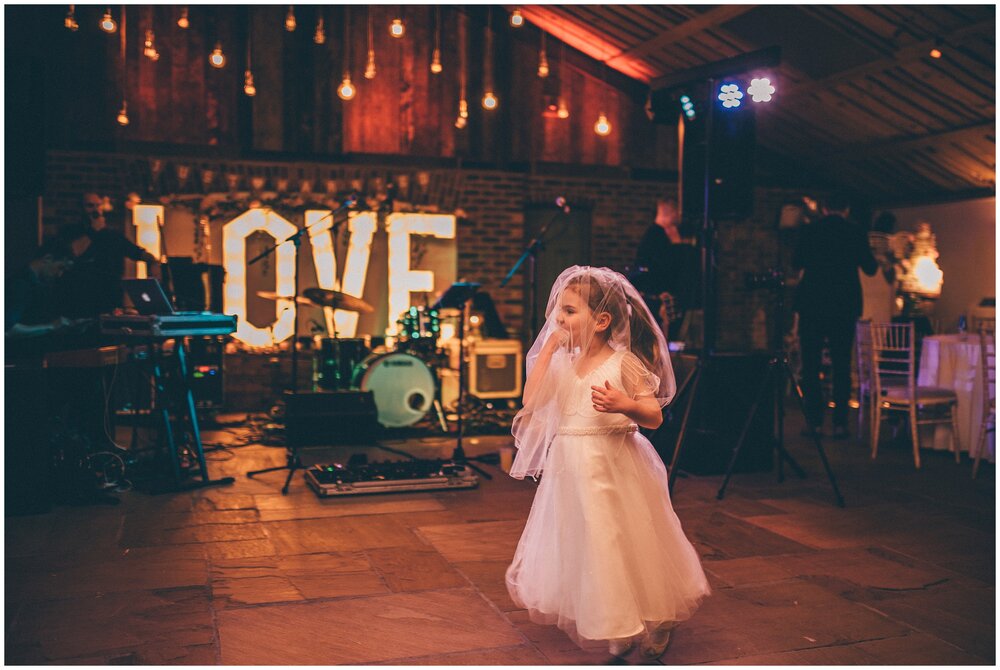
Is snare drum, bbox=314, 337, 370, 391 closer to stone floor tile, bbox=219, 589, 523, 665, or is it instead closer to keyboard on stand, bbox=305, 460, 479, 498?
keyboard on stand, bbox=305, 460, 479, 498

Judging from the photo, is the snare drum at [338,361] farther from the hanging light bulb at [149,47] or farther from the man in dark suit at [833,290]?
the man in dark suit at [833,290]

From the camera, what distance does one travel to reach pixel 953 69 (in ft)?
25.4

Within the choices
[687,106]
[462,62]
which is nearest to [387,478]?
[687,106]

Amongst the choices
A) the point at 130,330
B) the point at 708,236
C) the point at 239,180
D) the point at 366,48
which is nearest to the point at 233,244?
the point at 239,180

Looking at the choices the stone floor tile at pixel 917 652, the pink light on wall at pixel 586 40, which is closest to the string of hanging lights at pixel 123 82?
the pink light on wall at pixel 586 40

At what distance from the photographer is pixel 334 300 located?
6961 mm

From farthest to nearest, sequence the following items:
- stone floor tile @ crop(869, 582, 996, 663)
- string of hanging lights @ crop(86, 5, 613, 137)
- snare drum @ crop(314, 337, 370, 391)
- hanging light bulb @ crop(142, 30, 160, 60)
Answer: string of hanging lights @ crop(86, 5, 613, 137) < hanging light bulb @ crop(142, 30, 160, 60) < snare drum @ crop(314, 337, 370, 391) < stone floor tile @ crop(869, 582, 996, 663)

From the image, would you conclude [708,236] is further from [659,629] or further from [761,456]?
[659,629]

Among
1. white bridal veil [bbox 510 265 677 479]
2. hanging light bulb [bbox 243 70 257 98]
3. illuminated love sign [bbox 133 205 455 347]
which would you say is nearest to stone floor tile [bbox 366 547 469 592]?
white bridal veil [bbox 510 265 677 479]

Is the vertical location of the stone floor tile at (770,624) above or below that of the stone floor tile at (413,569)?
above

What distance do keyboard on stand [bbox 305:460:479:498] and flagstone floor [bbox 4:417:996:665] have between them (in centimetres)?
7

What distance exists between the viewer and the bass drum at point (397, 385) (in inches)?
277

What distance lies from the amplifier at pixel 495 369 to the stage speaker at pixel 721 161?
3.25 metres

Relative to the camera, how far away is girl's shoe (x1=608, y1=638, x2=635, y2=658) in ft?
8.84
